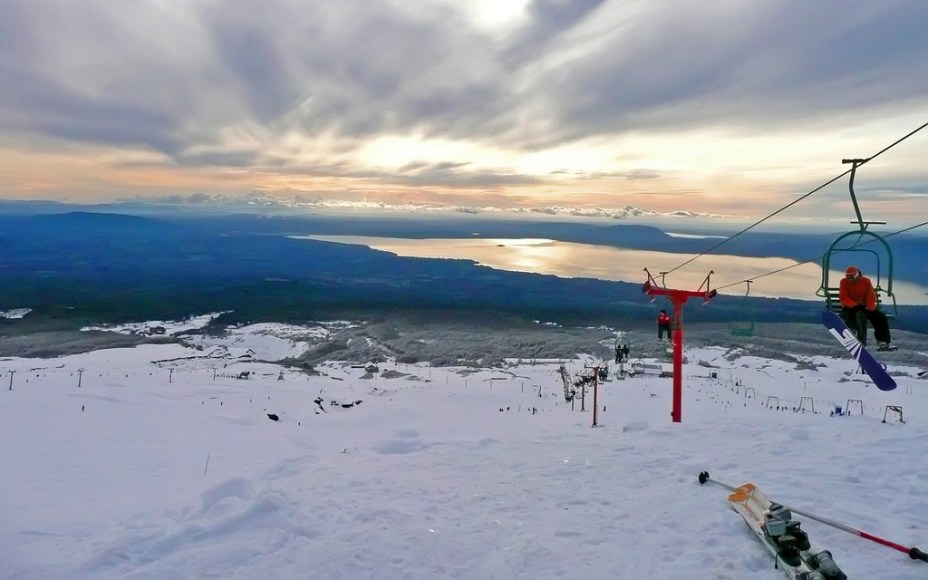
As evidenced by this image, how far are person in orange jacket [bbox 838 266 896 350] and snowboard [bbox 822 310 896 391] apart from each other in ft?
1.32

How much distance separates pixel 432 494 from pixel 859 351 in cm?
634

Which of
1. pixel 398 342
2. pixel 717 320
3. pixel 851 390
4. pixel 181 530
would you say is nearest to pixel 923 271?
pixel 717 320

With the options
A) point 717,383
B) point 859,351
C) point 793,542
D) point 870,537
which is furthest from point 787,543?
point 717,383

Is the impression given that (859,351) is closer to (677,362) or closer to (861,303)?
(861,303)

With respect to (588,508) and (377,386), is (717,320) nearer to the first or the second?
(377,386)

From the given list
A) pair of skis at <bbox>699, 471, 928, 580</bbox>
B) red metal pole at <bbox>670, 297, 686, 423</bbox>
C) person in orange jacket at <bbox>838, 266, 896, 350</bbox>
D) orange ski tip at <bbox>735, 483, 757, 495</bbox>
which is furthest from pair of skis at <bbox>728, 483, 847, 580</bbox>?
red metal pole at <bbox>670, 297, 686, 423</bbox>

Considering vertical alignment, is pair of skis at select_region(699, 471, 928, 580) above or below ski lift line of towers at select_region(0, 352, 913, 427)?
above

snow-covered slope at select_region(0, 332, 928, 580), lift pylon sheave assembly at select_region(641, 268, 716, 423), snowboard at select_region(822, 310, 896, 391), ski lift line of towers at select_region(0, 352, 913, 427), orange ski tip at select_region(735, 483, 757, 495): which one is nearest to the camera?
snow-covered slope at select_region(0, 332, 928, 580)

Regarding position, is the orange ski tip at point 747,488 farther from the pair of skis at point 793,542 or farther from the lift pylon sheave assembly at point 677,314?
the lift pylon sheave assembly at point 677,314

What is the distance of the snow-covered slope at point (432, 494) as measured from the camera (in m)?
6.32

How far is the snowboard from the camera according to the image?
6570 millimetres

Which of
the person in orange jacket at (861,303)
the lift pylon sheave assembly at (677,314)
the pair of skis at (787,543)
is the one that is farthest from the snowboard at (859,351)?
the lift pylon sheave assembly at (677,314)

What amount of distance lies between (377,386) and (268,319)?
42613 millimetres

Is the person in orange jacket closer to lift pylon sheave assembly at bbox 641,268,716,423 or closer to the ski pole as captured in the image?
the ski pole
